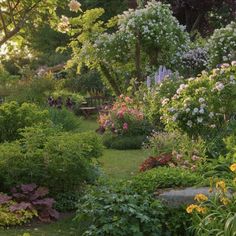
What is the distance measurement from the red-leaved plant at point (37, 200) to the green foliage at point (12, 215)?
0.29 ft

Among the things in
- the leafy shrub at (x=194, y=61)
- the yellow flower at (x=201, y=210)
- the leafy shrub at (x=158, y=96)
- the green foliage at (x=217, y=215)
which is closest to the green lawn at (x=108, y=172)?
the leafy shrub at (x=158, y=96)

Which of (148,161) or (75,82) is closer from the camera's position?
(148,161)

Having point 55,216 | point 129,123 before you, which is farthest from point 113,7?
point 55,216

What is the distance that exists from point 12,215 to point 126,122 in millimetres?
6717

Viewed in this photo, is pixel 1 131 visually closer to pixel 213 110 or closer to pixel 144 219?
pixel 213 110

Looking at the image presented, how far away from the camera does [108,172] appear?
9641mm

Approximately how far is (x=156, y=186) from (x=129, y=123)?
660 centimetres

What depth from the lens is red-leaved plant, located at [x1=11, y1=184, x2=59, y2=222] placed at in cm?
696

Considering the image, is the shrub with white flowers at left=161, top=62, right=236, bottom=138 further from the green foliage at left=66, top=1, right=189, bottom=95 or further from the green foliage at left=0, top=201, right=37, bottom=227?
the green foliage at left=66, top=1, right=189, bottom=95

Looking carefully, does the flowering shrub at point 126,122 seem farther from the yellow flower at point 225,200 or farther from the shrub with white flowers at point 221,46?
the yellow flower at point 225,200

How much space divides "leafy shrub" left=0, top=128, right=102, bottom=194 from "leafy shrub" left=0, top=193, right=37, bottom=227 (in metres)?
0.33

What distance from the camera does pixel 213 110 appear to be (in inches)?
351

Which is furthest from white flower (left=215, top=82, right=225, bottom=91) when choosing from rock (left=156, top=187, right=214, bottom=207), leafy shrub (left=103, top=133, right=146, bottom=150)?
leafy shrub (left=103, top=133, right=146, bottom=150)

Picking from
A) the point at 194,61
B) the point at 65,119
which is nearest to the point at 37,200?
the point at 65,119
